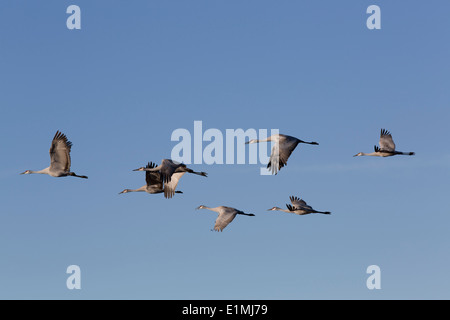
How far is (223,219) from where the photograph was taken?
5047 centimetres

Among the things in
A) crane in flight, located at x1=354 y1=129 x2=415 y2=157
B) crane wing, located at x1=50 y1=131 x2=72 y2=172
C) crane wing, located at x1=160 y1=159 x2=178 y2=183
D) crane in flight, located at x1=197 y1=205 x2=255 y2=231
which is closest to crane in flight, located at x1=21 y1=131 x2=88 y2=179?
crane wing, located at x1=50 y1=131 x2=72 y2=172

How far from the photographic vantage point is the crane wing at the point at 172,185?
51016mm

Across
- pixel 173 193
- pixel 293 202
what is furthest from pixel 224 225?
pixel 293 202

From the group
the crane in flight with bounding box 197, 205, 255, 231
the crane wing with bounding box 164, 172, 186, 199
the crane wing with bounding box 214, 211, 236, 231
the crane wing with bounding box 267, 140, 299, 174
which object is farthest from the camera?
the crane wing with bounding box 164, 172, 186, 199

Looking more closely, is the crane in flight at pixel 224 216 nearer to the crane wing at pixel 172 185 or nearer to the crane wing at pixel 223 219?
the crane wing at pixel 223 219

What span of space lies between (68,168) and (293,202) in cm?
1518

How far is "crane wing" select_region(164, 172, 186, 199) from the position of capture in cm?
5102

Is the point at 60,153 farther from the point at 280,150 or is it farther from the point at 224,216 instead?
the point at 280,150

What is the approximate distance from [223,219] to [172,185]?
4.24m

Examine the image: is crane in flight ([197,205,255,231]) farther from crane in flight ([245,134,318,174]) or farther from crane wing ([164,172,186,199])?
crane in flight ([245,134,318,174])

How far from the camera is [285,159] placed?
4700 cm

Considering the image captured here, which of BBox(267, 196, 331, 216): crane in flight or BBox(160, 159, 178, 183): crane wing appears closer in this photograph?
BBox(160, 159, 178, 183): crane wing

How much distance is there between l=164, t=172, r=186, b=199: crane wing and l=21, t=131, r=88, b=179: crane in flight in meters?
6.07
